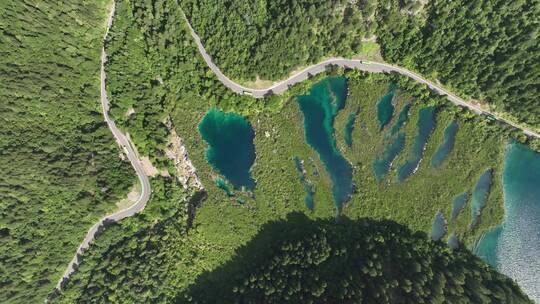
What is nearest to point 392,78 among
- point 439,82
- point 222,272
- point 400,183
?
point 439,82

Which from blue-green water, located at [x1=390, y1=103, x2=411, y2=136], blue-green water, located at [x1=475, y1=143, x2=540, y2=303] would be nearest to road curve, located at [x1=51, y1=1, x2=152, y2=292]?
blue-green water, located at [x1=390, y1=103, x2=411, y2=136]

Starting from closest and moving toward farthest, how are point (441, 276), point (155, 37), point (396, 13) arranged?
point (441, 276)
point (396, 13)
point (155, 37)

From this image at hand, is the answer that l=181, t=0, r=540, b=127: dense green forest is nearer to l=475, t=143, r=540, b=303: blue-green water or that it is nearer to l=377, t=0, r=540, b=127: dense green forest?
l=377, t=0, r=540, b=127: dense green forest

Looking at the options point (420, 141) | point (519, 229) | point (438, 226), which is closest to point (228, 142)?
point (420, 141)

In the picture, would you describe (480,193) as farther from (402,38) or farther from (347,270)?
(402,38)

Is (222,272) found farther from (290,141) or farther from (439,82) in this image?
(439,82)
